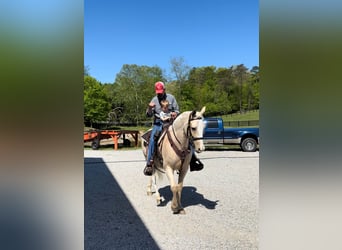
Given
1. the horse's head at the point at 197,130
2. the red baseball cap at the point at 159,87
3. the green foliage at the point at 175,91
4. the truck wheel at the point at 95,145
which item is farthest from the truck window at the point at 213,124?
the horse's head at the point at 197,130

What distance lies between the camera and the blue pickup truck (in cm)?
1552

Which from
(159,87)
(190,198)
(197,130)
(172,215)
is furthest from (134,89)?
(197,130)

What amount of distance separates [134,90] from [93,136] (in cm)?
1434

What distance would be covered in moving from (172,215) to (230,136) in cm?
1142

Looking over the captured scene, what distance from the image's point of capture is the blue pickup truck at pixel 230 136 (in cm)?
1552

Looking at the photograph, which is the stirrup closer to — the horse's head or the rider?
the rider

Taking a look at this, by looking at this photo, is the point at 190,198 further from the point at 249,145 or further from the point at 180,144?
the point at 249,145

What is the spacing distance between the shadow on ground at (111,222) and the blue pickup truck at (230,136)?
9179 millimetres

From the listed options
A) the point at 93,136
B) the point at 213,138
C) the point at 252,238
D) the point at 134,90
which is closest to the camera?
the point at 252,238

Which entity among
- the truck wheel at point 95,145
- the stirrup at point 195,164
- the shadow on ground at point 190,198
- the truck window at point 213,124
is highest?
the truck window at point 213,124

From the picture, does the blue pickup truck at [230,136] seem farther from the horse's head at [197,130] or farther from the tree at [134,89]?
the tree at [134,89]
